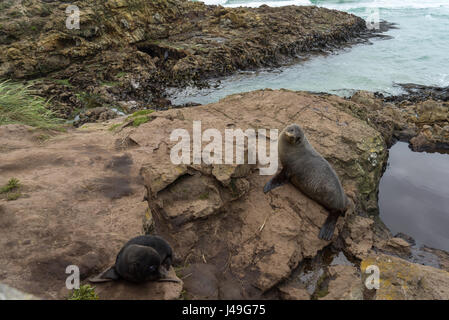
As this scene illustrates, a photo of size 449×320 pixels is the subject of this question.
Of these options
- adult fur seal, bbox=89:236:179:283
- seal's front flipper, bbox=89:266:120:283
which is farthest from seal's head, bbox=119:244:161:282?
seal's front flipper, bbox=89:266:120:283

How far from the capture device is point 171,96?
457 inches

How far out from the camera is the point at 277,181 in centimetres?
486

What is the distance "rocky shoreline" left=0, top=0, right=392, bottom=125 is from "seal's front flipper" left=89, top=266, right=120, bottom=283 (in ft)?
21.6

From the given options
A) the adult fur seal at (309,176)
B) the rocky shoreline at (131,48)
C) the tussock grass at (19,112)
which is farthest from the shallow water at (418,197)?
the rocky shoreline at (131,48)

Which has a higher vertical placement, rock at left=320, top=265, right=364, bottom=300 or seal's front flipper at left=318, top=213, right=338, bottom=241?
seal's front flipper at left=318, top=213, right=338, bottom=241

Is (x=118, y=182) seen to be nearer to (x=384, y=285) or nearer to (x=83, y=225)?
(x=83, y=225)

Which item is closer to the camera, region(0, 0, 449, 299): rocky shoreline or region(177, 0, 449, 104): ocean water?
region(0, 0, 449, 299): rocky shoreline

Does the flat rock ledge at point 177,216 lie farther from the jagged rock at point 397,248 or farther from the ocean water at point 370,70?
the ocean water at point 370,70

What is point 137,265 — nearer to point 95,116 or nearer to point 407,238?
point 407,238

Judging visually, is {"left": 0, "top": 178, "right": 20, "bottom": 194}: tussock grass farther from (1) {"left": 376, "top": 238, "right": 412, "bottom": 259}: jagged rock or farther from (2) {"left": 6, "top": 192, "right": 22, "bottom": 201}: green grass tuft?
(1) {"left": 376, "top": 238, "right": 412, "bottom": 259}: jagged rock

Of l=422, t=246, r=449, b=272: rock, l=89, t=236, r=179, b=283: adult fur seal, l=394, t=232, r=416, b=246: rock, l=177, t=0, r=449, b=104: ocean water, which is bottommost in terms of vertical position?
l=422, t=246, r=449, b=272: rock

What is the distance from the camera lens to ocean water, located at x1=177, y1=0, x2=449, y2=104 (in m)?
12.6

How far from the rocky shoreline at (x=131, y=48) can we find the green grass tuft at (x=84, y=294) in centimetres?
676
